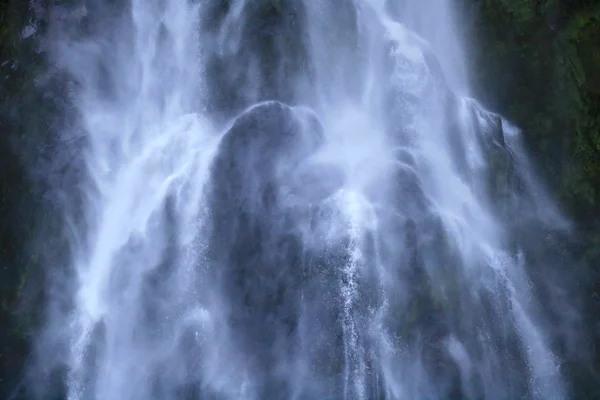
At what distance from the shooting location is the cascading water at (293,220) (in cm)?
1405

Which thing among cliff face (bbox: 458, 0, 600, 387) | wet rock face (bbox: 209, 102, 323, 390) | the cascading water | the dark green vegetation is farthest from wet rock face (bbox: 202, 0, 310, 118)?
cliff face (bbox: 458, 0, 600, 387)

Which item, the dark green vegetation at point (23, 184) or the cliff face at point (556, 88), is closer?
the dark green vegetation at point (23, 184)

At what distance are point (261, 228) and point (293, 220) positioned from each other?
0.69 meters

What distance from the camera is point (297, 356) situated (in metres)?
14.1

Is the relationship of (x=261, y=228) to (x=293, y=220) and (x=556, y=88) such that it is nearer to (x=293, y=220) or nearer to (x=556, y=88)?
(x=293, y=220)

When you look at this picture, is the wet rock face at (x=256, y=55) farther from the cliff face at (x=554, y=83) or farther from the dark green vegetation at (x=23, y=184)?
the cliff face at (x=554, y=83)

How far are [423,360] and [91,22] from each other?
422 inches

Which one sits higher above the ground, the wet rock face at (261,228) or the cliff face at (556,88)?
the cliff face at (556,88)

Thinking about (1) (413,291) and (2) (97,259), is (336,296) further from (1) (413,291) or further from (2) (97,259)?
(2) (97,259)

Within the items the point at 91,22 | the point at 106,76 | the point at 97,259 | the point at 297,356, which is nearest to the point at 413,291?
the point at 297,356

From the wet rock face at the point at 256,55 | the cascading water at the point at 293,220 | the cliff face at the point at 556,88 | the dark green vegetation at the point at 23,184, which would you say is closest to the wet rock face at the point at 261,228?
the cascading water at the point at 293,220

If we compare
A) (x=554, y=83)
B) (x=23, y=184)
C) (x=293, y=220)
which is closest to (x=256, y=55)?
(x=293, y=220)

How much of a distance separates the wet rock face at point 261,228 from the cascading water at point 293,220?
41 mm

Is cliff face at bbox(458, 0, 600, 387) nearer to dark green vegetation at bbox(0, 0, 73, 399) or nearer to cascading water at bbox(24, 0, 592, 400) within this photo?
cascading water at bbox(24, 0, 592, 400)
